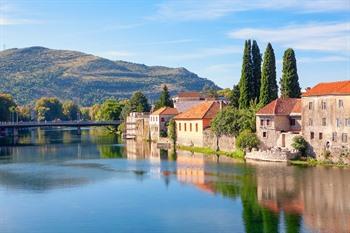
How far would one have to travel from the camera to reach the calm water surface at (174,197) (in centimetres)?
3083

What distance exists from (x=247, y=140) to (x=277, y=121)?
3.46 m

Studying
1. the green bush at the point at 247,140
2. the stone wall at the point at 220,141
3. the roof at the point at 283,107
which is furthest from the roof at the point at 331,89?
the stone wall at the point at 220,141

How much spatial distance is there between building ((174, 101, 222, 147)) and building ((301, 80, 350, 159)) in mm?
18665

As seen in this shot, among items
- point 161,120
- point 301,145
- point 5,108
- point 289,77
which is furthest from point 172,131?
point 5,108

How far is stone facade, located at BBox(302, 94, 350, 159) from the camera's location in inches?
2073

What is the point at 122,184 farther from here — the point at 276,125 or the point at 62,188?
the point at 276,125

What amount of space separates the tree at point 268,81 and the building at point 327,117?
34.5 ft

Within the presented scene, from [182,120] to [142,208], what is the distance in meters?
46.3

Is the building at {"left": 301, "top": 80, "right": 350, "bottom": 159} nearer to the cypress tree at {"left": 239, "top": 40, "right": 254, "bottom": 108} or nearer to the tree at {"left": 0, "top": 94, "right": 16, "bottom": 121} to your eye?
the cypress tree at {"left": 239, "top": 40, "right": 254, "bottom": 108}

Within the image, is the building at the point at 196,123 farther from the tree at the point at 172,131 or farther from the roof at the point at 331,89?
the roof at the point at 331,89

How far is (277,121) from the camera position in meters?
61.3

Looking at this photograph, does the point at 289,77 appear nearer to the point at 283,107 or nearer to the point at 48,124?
the point at 283,107

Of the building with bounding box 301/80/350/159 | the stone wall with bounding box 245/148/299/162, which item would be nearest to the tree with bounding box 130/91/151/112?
the stone wall with bounding box 245/148/299/162

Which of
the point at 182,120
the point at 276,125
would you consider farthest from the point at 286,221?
the point at 182,120
